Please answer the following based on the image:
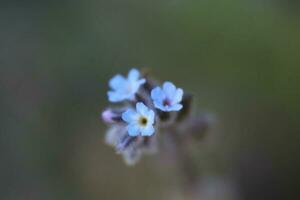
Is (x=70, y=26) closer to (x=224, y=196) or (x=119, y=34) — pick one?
(x=119, y=34)

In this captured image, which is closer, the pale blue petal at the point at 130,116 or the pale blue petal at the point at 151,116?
the pale blue petal at the point at 151,116

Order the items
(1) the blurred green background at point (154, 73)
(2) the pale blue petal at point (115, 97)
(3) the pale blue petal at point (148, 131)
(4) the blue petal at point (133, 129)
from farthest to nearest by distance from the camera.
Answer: (1) the blurred green background at point (154, 73), (2) the pale blue petal at point (115, 97), (4) the blue petal at point (133, 129), (3) the pale blue petal at point (148, 131)

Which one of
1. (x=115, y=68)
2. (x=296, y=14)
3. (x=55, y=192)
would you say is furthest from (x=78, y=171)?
(x=296, y=14)

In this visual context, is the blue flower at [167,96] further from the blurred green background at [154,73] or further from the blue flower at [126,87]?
the blurred green background at [154,73]

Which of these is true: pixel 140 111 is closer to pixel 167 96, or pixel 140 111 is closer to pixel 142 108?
pixel 142 108

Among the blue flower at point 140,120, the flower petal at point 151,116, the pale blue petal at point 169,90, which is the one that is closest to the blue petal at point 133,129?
the blue flower at point 140,120

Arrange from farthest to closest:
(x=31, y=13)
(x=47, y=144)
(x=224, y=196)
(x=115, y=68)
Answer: (x=31, y=13) < (x=115, y=68) < (x=47, y=144) < (x=224, y=196)
